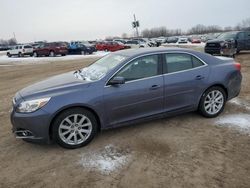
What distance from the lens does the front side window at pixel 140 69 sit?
4.77m

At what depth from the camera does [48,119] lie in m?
4.20

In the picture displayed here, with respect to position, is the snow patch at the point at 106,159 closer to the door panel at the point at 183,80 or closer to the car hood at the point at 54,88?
the car hood at the point at 54,88

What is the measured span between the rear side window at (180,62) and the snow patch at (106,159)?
1777mm

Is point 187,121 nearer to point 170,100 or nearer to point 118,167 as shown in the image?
point 170,100

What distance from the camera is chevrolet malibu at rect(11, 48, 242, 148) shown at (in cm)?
429

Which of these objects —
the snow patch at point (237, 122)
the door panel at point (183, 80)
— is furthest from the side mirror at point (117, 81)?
the snow patch at point (237, 122)

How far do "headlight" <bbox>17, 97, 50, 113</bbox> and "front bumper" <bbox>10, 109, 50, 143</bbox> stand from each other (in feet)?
0.22

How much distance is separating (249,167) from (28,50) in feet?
110

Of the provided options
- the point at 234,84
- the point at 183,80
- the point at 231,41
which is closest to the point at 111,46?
the point at 231,41

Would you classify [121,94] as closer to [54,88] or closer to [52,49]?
[54,88]

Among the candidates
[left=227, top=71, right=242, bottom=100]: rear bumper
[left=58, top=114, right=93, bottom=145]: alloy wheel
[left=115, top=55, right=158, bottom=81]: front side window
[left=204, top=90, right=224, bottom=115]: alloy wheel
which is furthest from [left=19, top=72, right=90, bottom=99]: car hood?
[left=227, top=71, right=242, bottom=100]: rear bumper

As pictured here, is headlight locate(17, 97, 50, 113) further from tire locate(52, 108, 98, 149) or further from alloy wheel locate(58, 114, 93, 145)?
alloy wheel locate(58, 114, 93, 145)

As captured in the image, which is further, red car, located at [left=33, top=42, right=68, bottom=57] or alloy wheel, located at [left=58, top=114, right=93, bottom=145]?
red car, located at [left=33, top=42, right=68, bottom=57]

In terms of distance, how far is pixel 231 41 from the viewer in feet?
57.0
